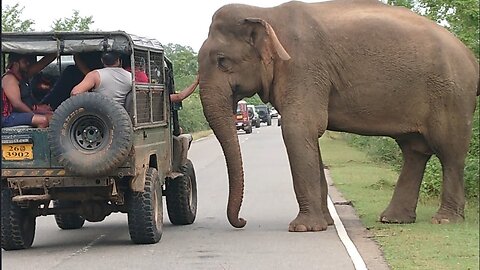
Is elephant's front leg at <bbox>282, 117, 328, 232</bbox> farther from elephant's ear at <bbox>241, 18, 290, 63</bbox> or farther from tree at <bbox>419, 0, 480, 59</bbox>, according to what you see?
tree at <bbox>419, 0, 480, 59</bbox>

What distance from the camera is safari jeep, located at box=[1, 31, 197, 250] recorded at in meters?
10.2

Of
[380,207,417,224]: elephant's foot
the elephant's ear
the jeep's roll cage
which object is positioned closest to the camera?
the jeep's roll cage

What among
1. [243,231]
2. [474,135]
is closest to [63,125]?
[243,231]

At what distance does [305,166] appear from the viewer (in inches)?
490

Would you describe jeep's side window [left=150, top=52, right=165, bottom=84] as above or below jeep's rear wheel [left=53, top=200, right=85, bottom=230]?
above

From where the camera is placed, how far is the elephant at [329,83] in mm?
12469

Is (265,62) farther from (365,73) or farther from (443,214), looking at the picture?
(443,214)

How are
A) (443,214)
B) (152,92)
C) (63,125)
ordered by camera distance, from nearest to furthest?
(63,125)
(152,92)
(443,214)

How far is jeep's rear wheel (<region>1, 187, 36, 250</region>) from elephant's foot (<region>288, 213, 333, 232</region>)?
3449 mm

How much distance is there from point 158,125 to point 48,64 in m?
1.62

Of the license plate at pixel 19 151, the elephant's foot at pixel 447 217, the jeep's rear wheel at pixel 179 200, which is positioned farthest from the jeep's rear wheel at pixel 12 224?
the elephant's foot at pixel 447 217

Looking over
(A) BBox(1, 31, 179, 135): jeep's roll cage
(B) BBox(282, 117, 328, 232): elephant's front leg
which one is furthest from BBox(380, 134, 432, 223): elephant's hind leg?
(A) BBox(1, 31, 179, 135): jeep's roll cage

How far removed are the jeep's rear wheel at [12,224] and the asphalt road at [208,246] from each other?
4.7 inches

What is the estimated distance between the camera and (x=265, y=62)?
12.6 meters
